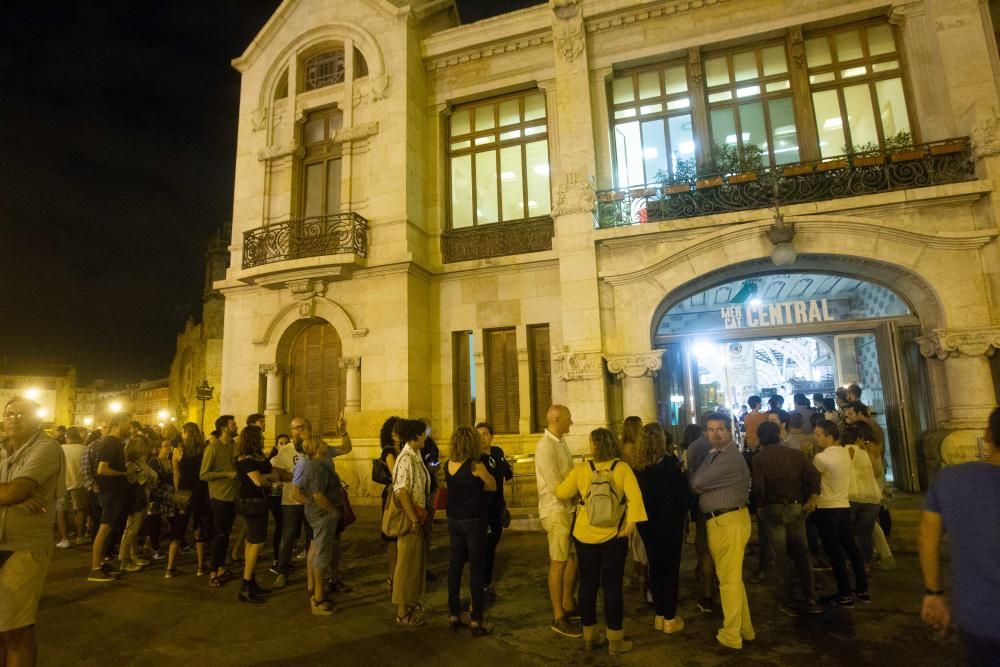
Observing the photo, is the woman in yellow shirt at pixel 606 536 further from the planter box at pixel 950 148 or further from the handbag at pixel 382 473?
the planter box at pixel 950 148

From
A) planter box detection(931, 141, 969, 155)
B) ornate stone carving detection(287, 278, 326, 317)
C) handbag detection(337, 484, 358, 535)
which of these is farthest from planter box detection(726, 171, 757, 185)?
ornate stone carving detection(287, 278, 326, 317)

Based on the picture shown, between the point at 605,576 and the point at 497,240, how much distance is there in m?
9.12

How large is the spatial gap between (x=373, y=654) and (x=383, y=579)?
7.44 feet

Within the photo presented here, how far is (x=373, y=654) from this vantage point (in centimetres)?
458

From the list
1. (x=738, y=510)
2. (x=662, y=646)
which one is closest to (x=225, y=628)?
(x=662, y=646)

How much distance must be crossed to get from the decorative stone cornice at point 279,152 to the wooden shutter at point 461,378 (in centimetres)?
624

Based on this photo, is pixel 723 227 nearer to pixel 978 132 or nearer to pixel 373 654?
pixel 978 132

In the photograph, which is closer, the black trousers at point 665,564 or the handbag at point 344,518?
the black trousers at point 665,564

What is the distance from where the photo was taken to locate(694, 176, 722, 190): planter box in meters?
10.3

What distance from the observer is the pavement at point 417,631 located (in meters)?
4.42

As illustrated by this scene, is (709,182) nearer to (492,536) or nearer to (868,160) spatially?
(868,160)

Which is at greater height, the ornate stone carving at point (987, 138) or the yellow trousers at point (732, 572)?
the ornate stone carving at point (987, 138)

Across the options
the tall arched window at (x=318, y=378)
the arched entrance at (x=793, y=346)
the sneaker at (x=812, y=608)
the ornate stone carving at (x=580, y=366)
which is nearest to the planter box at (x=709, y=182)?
the arched entrance at (x=793, y=346)

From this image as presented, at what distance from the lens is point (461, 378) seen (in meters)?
12.6
